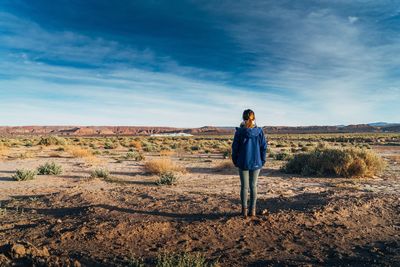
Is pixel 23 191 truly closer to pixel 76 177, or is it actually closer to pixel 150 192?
pixel 76 177

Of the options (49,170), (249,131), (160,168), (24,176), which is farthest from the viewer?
(160,168)

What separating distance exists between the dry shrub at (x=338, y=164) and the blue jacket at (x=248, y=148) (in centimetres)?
918

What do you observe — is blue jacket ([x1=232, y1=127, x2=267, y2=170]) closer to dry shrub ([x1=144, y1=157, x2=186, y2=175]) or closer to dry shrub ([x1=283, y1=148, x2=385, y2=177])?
dry shrub ([x1=144, y1=157, x2=186, y2=175])

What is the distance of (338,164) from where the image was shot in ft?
49.3

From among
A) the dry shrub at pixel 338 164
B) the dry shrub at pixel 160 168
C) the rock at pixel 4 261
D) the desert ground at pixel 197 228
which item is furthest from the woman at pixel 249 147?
the dry shrub at pixel 338 164

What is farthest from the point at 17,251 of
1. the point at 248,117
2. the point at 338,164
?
the point at 338,164

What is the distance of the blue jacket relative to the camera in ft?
22.1

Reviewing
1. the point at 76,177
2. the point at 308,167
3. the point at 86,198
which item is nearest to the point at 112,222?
the point at 86,198

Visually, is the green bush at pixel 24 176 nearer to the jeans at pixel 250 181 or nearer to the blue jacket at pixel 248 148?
the jeans at pixel 250 181

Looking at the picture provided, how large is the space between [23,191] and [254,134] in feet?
27.6

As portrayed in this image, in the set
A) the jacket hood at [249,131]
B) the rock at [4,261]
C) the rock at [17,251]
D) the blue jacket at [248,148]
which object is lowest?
the rock at [4,261]

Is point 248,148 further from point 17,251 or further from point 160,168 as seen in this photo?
point 160,168

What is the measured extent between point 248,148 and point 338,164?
969 cm

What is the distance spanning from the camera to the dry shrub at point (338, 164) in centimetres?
1475
